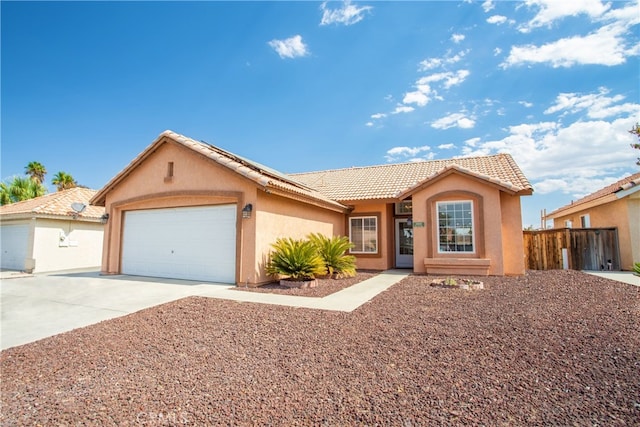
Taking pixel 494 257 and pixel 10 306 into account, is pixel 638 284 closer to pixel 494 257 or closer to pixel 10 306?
pixel 494 257

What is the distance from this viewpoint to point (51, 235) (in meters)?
16.1

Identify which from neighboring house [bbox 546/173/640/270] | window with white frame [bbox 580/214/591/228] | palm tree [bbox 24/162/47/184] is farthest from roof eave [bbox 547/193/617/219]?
palm tree [bbox 24/162/47/184]

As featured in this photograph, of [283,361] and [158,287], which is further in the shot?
[158,287]

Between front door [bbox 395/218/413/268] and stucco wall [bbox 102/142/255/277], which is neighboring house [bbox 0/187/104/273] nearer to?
stucco wall [bbox 102/142/255/277]

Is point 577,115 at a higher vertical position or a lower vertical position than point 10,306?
higher

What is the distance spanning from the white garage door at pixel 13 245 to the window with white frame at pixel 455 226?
20.2 m

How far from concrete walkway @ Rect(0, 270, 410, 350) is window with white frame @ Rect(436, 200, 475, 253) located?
326 cm

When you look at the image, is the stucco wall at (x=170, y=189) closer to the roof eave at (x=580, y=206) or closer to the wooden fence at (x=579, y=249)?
the wooden fence at (x=579, y=249)

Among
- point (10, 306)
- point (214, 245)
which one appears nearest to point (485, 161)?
point (214, 245)

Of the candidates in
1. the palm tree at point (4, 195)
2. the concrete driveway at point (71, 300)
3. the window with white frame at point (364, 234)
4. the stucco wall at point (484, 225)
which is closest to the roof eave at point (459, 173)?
the stucco wall at point (484, 225)

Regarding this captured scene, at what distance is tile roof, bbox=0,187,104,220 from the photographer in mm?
15664

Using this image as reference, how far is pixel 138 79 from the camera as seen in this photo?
13.9 meters

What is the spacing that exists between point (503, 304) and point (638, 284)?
18.9 feet

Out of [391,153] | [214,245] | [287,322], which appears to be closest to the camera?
[287,322]
